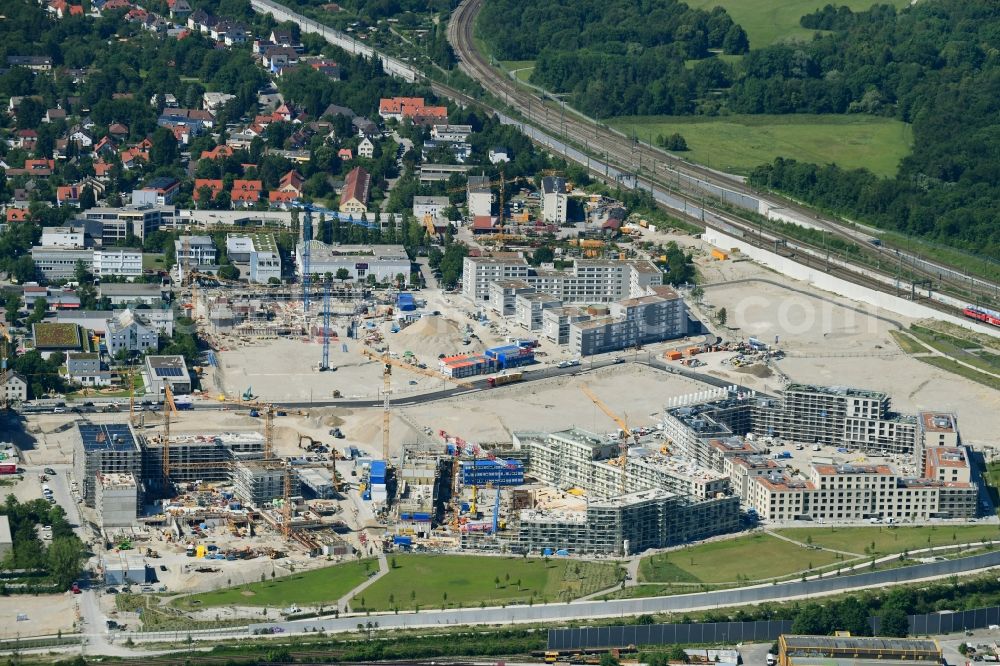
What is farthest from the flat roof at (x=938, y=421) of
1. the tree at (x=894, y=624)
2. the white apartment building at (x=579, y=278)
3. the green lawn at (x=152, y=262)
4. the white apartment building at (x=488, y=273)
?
the green lawn at (x=152, y=262)

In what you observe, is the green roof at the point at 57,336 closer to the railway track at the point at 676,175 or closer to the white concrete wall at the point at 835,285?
the white concrete wall at the point at 835,285

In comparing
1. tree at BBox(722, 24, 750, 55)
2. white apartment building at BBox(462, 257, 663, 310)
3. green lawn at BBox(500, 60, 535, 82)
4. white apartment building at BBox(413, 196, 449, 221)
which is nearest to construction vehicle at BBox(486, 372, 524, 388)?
white apartment building at BBox(462, 257, 663, 310)

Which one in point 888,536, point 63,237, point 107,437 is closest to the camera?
point 888,536

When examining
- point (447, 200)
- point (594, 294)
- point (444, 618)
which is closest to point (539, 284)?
point (594, 294)

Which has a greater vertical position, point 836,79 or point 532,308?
point 836,79

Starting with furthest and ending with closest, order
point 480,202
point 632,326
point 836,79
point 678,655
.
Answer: point 836,79 < point 480,202 < point 632,326 < point 678,655

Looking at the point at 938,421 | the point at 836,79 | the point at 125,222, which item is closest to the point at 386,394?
the point at 938,421

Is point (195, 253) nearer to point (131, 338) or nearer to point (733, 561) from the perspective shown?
point (131, 338)
